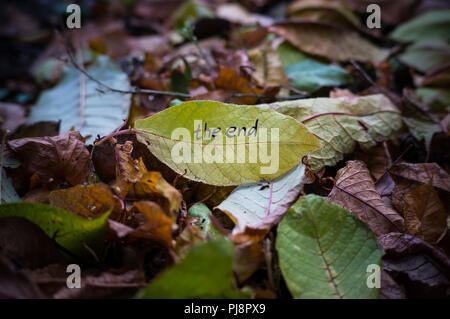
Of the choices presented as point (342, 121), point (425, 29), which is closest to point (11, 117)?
point (342, 121)

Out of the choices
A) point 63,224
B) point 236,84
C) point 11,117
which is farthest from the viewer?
point 11,117

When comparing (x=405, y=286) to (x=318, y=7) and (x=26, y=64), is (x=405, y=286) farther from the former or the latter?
(x=26, y=64)

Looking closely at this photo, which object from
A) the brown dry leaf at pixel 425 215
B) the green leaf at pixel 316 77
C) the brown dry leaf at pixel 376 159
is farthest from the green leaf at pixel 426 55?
the brown dry leaf at pixel 425 215

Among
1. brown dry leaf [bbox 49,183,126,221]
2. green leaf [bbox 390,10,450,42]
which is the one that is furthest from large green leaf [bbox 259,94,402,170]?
green leaf [bbox 390,10,450,42]

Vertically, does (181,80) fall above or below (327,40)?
below

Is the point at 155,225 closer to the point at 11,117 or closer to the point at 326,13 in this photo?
the point at 11,117

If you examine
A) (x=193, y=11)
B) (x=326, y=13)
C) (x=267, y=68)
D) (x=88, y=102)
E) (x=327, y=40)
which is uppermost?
(x=193, y=11)
